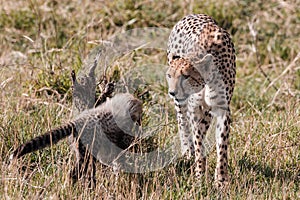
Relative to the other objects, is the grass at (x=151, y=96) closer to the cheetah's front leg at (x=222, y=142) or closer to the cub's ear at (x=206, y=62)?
the cheetah's front leg at (x=222, y=142)

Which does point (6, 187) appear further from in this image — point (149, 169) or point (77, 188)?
point (149, 169)

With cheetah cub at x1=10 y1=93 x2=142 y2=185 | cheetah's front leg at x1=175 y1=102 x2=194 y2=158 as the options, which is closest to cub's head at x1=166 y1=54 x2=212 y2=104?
cheetah cub at x1=10 y1=93 x2=142 y2=185

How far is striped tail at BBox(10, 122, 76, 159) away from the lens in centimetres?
425

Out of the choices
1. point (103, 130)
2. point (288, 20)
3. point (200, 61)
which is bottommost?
point (288, 20)

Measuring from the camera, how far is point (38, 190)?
453 centimetres

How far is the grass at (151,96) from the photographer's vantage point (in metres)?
4.74

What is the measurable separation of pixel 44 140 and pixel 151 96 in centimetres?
234

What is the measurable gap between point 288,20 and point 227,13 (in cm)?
75

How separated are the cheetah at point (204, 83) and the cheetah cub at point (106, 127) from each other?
0.34m

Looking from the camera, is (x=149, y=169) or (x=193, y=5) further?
(x=193, y=5)

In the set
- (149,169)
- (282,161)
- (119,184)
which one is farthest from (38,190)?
(282,161)

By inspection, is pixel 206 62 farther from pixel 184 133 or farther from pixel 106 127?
pixel 184 133

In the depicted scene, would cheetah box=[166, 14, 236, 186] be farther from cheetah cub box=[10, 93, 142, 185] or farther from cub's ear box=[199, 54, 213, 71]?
cheetah cub box=[10, 93, 142, 185]

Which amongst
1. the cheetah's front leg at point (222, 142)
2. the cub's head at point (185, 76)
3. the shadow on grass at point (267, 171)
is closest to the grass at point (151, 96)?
the shadow on grass at point (267, 171)
